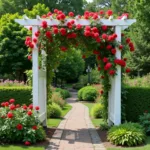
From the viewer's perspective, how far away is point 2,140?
25.7 feet

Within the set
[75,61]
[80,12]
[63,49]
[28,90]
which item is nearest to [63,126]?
[28,90]

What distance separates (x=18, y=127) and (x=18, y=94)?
3.24 metres

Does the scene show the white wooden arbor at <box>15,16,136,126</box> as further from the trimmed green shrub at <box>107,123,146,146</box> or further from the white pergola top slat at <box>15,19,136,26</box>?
the trimmed green shrub at <box>107,123,146,146</box>

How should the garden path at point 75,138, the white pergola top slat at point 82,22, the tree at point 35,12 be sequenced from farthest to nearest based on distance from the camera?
the tree at point 35,12 → the white pergola top slat at point 82,22 → the garden path at point 75,138

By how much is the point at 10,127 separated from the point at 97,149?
2.29 meters

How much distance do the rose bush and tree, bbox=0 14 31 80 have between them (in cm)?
1734

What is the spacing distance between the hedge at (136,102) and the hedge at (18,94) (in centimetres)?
340

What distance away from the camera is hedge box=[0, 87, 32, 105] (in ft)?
34.9

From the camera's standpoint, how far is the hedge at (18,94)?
10.6 m

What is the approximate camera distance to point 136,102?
10.4m

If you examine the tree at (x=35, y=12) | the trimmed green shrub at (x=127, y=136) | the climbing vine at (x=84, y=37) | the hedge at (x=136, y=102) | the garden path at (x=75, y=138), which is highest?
the tree at (x=35, y=12)

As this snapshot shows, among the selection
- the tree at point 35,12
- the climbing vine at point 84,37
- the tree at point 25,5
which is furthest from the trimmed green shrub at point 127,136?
the tree at point 25,5

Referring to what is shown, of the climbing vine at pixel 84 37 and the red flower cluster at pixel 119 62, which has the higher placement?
the climbing vine at pixel 84 37

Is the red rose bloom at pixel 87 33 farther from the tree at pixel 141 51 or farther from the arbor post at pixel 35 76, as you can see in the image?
the tree at pixel 141 51
